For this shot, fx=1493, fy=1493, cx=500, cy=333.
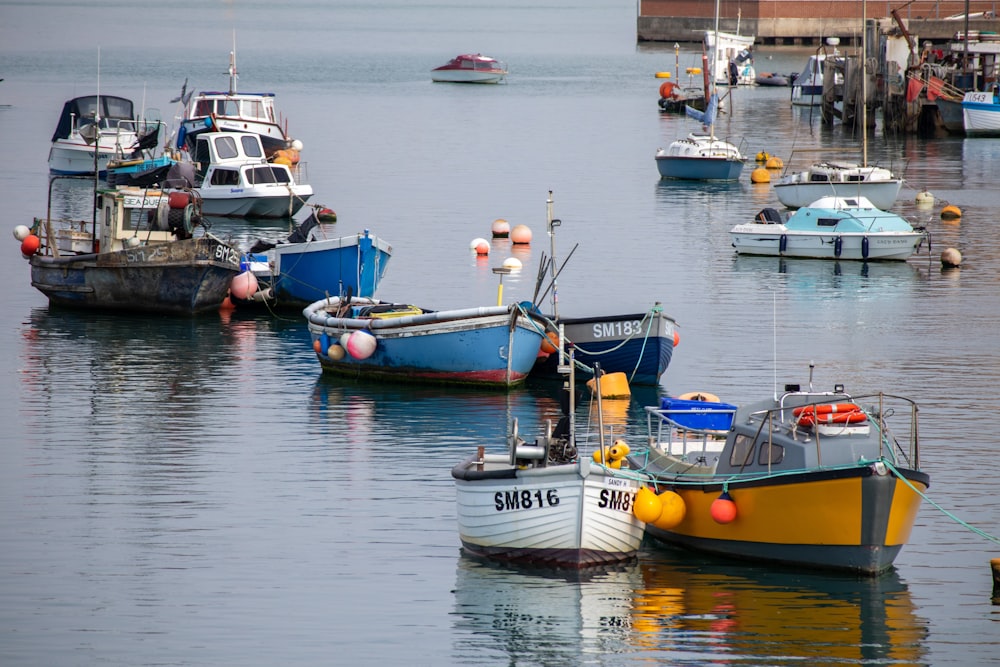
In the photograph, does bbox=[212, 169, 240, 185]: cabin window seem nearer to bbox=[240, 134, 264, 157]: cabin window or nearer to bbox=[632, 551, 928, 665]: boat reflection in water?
bbox=[240, 134, 264, 157]: cabin window

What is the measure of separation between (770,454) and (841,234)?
26.8 metres

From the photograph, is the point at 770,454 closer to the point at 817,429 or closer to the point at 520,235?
the point at 817,429

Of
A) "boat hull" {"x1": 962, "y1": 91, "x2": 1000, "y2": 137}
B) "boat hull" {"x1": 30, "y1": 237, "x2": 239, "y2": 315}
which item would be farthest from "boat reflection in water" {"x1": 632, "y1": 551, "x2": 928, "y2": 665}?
"boat hull" {"x1": 962, "y1": 91, "x2": 1000, "y2": 137}

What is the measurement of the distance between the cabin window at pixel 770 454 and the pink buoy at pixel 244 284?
66.3 ft

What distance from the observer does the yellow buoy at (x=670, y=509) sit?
60.7ft

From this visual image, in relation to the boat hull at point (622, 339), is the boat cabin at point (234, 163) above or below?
above

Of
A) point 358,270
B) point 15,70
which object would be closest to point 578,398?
point 358,270

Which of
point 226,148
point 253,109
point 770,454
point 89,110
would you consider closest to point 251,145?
point 226,148

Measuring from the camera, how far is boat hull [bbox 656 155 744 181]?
2461 inches

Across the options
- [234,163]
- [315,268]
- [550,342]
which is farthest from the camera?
[234,163]

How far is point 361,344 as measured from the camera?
93.8ft

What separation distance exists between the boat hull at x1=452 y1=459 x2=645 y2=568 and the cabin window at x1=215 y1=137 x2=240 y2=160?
3623cm

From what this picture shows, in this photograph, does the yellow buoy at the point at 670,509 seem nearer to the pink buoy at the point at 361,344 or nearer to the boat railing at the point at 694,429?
the boat railing at the point at 694,429

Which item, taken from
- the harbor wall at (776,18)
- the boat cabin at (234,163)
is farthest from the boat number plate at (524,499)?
the harbor wall at (776,18)
